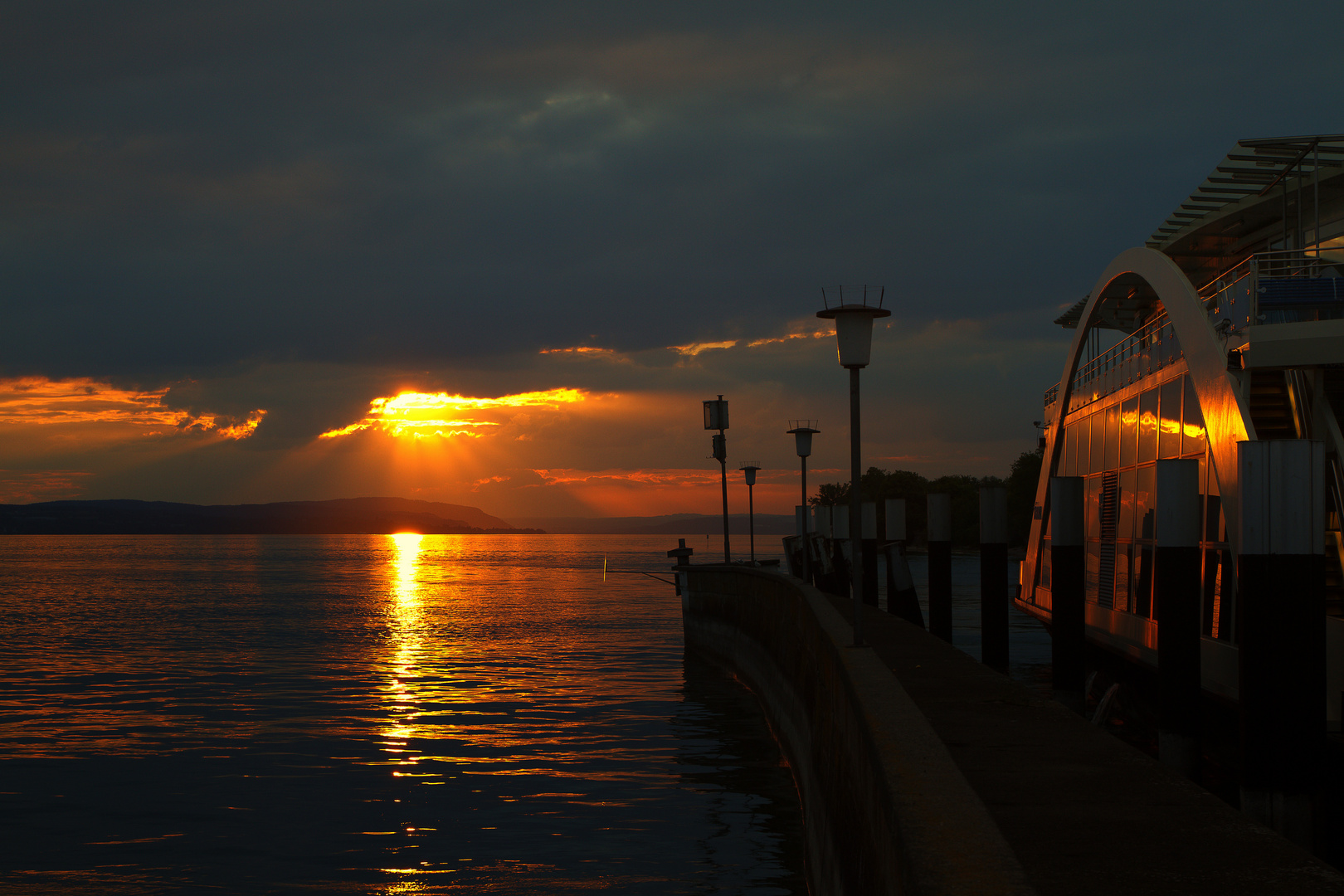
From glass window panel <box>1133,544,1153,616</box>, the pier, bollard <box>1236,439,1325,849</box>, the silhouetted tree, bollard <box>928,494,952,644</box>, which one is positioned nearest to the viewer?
the pier

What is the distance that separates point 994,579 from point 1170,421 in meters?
3.67

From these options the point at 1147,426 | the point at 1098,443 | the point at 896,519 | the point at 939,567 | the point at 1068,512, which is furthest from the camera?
the point at 896,519

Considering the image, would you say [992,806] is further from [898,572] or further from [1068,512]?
[898,572]

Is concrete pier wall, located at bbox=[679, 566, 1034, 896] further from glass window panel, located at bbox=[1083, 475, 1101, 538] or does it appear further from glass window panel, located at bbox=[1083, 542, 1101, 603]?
glass window panel, located at bbox=[1083, 475, 1101, 538]

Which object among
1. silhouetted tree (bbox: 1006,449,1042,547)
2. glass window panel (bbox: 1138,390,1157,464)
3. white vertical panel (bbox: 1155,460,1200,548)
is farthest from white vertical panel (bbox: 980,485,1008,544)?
silhouetted tree (bbox: 1006,449,1042,547)

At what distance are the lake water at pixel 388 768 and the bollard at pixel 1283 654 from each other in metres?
5.10

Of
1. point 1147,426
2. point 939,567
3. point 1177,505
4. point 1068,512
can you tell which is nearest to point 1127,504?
point 1147,426

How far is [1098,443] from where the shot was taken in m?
24.2

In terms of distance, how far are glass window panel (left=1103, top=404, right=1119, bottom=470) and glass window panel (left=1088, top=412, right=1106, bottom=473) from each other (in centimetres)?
33

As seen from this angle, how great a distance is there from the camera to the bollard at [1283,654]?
29.1ft

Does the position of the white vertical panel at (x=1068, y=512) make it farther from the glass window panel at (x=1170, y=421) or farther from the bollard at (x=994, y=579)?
the glass window panel at (x=1170, y=421)

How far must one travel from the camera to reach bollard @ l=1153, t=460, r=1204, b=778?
424 inches

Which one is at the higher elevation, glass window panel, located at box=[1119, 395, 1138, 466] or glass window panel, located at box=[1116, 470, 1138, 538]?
glass window panel, located at box=[1119, 395, 1138, 466]

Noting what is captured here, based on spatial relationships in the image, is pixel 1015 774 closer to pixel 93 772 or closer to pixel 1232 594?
pixel 1232 594
